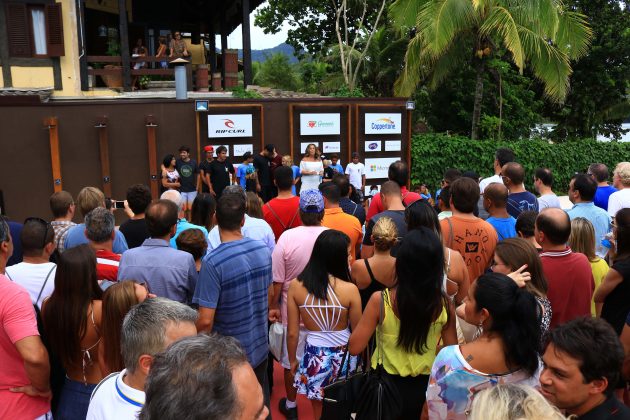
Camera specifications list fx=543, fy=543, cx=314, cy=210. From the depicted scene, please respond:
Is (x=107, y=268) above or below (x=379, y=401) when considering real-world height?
above

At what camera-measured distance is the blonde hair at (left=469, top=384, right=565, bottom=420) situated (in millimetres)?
1867

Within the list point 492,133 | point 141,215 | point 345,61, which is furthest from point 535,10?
point 141,215

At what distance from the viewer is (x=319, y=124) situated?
48.5 feet

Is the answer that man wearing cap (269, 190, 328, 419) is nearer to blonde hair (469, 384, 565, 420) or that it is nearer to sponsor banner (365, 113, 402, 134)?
blonde hair (469, 384, 565, 420)

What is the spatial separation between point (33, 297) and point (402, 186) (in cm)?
386

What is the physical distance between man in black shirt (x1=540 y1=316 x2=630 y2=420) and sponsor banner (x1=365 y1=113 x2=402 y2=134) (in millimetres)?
13100

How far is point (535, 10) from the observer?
1566 centimetres

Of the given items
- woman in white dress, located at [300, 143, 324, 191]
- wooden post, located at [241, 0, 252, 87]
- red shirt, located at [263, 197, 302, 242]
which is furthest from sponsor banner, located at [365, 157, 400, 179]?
red shirt, located at [263, 197, 302, 242]

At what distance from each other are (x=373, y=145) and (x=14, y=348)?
13.1 metres

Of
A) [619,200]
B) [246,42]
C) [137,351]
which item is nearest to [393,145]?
[246,42]

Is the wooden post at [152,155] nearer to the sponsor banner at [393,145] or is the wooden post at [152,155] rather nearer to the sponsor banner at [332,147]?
the sponsor banner at [332,147]

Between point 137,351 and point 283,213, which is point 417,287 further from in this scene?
point 283,213

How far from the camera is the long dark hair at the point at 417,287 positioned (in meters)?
3.11

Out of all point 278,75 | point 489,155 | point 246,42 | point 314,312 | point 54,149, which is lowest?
point 314,312
